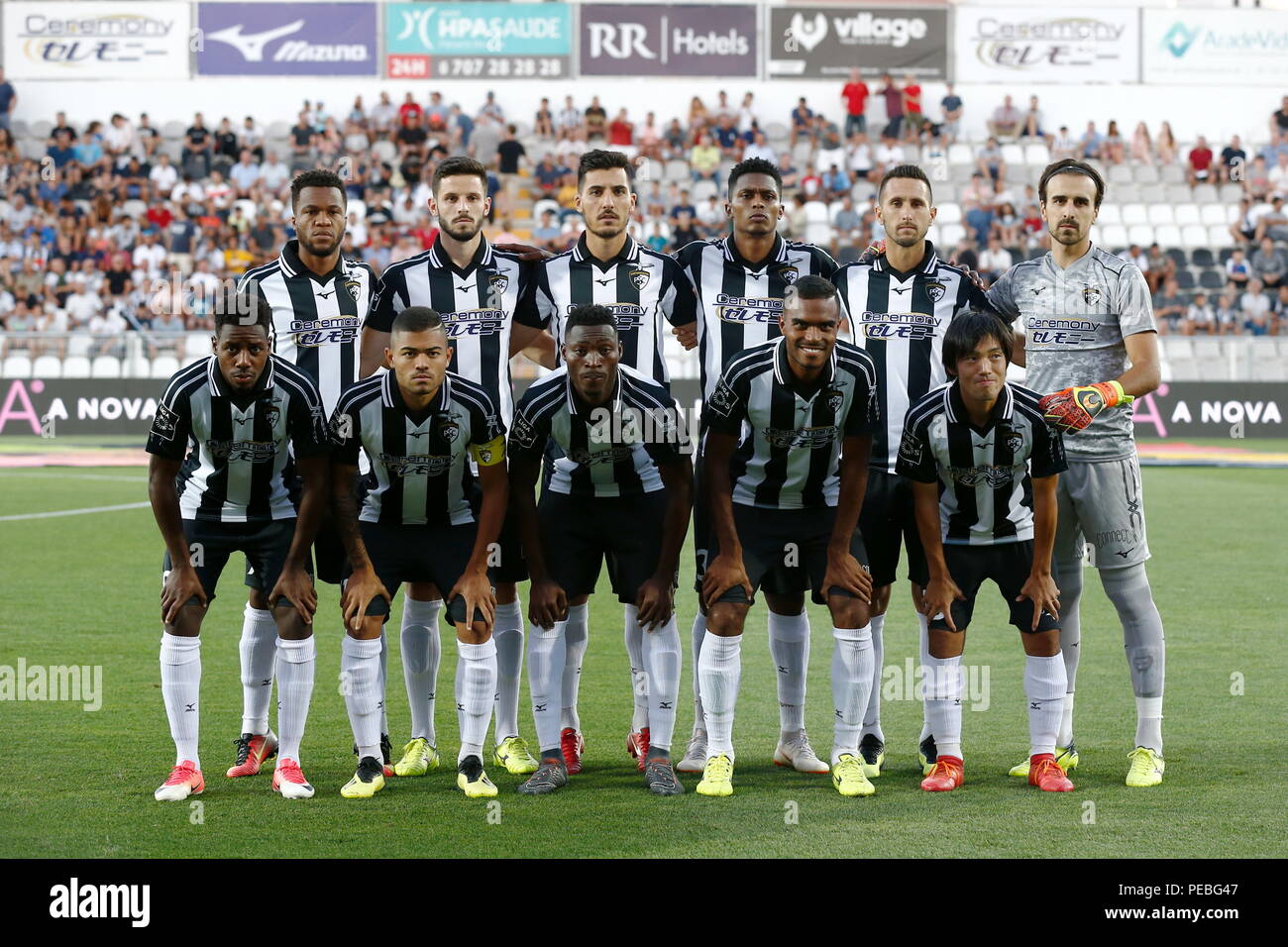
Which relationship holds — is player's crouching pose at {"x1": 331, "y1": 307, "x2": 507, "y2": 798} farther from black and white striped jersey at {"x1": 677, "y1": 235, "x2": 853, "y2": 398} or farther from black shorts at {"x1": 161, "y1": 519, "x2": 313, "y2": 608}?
black and white striped jersey at {"x1": 677, "y1": 235, "x2": 853, "y2": 398}

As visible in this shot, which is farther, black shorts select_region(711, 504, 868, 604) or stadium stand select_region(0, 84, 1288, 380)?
stadium stand select_region(0, 84, 1288, 380)

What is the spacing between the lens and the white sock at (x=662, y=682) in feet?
17.2

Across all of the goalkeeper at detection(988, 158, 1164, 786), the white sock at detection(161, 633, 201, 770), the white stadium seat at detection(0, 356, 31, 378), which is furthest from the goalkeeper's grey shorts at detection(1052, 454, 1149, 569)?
the white stadium seat at detection(0, 356, 31, 378)

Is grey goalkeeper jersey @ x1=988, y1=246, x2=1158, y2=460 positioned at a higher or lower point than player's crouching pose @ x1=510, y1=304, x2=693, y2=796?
higher

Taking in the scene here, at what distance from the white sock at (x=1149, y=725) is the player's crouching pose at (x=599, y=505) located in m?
1.66

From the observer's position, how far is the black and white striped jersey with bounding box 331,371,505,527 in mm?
5184

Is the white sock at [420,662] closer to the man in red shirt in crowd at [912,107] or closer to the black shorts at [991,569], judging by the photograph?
the black shorts at [991,569]

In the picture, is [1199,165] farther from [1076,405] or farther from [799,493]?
[799,493]

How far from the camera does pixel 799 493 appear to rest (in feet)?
17.5

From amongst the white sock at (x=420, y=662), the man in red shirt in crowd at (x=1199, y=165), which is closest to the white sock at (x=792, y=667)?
the white sock at (x=420, y=662)

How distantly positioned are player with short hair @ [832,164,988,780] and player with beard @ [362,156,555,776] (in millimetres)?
1326

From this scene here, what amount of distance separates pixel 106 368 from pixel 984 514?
16890 mm
